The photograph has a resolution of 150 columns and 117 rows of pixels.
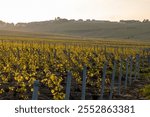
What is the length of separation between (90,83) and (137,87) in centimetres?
292

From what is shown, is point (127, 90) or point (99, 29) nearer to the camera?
point (127, 90)

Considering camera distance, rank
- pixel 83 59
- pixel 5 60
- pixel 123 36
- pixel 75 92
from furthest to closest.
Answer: pixel 123 36
pixel 83 59
pixel 5 60
pixel 75 92

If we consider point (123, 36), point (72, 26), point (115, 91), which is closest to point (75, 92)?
point (115, 91)

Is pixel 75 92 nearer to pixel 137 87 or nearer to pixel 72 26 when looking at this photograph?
pixel 137 87

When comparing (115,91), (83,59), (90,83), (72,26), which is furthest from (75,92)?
(72,26)

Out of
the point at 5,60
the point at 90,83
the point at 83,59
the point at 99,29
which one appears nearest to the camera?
the point at 90,83

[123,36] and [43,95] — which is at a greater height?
[43,95]

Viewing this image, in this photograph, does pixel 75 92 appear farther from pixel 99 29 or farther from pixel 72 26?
pixel 72 26

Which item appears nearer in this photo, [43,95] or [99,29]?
[43,95]

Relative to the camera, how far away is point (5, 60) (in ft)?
59.7

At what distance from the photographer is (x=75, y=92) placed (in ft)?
46.1

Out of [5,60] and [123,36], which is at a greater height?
[5,60]

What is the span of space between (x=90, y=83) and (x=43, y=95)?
3.19 meters

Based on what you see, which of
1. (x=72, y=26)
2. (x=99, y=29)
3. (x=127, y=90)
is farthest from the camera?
(x=72, y=26)
